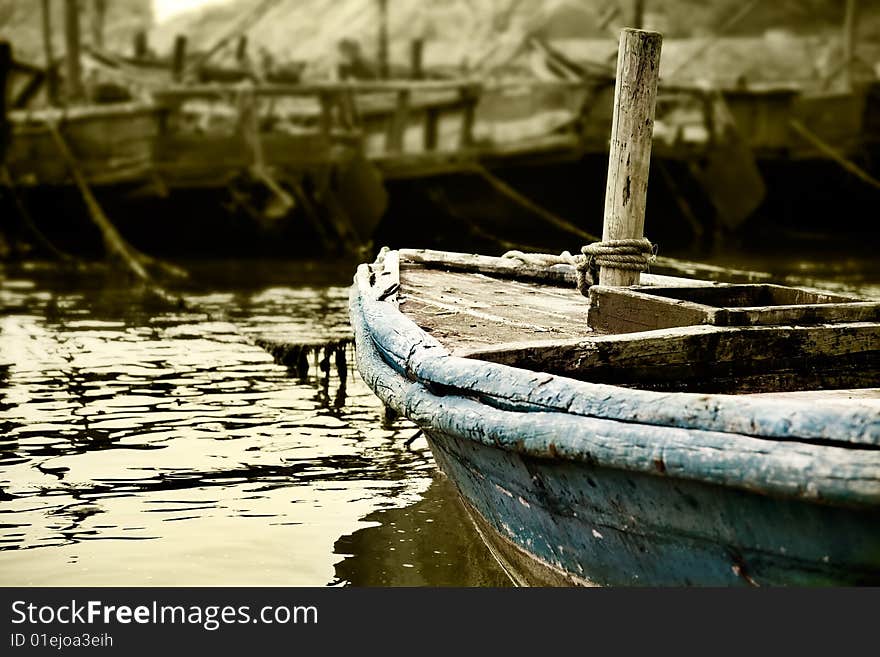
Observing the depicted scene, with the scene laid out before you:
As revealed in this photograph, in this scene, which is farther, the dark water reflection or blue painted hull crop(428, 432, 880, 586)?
the dark water reflection

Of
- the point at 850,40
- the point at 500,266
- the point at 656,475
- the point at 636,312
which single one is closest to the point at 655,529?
the point at 656,475

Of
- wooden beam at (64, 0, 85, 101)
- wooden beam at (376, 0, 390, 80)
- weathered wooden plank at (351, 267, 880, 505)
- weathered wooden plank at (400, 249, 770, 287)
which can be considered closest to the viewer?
weathered wooden plank at (351, 267, 880, 505)

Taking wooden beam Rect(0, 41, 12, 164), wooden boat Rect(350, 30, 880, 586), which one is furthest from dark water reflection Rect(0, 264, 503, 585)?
wooden beam Rect(0, 41, 12, 164)

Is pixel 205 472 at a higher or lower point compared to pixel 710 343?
lower

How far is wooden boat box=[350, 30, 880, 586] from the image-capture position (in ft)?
8.82

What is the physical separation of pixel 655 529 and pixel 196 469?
11.0ft

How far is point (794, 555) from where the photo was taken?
279 cm

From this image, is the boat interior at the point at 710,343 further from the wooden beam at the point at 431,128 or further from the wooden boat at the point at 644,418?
the wooden beam at the point at 431,128

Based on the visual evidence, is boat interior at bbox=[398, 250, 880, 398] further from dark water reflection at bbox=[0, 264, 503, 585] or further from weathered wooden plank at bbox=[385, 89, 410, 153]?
weathered wooden plank at bbox=[385, 89, 410, 153]

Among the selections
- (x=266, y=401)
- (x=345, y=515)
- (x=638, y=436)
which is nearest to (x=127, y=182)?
(x=266, y=401)

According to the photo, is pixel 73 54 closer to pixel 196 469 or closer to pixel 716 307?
pixel 196 469

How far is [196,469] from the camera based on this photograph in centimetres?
595

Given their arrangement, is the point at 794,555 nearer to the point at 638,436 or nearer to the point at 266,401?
the point at 638,436

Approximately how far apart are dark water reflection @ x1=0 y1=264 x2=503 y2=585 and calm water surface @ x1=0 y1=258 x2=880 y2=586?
12 mm
